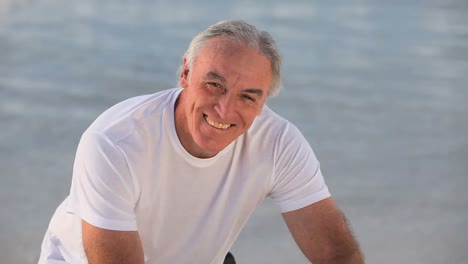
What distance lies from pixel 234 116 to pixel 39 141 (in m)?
2.23

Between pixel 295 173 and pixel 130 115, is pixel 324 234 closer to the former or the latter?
pixel 295 173

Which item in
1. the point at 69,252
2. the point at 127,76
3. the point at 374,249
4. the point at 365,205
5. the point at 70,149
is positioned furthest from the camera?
the point at 127,76

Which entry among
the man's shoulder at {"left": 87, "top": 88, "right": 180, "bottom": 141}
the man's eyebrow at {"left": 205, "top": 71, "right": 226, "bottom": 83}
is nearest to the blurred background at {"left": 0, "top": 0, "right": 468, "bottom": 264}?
the man's shoulder at {"left": 87, "top": 88, "right": 180, "bottom": 141}

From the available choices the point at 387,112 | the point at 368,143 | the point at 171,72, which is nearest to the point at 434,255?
the point at 368,143

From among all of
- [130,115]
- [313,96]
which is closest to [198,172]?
[130,115]

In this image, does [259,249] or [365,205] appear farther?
[365,205]

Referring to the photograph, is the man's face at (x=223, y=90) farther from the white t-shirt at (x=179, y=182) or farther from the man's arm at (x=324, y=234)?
the man's arm at (x=324, y=234)

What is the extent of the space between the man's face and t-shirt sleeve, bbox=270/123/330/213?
0.15m

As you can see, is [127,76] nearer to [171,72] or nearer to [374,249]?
[171,72]

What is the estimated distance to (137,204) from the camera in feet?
6.98

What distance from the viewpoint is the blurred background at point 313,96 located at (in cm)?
357

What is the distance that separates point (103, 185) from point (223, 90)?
31 centimetres

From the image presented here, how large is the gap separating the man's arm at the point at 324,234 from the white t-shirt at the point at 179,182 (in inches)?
1.3

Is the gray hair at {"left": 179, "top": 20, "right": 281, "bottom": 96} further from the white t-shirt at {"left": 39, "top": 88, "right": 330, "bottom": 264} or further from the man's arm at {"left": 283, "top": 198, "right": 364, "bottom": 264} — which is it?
the man's arm at {"left": 283, "top": 198, "right": 364, "bottom": 264}
